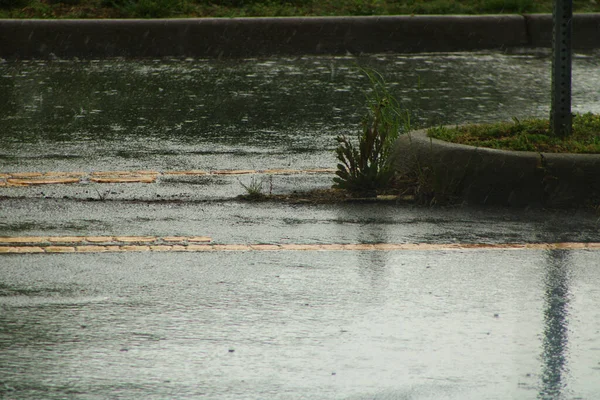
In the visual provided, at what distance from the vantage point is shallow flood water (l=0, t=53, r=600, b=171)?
374 inches

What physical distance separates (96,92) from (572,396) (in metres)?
9.10

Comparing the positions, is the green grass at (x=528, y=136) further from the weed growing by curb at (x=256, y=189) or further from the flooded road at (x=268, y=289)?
the weed growing by curb at (x=256, y=189)

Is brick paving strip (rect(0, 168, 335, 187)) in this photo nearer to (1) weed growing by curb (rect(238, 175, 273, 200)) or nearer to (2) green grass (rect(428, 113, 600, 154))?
(1) weed growing by curb (rect(238, 175, 273, 200))

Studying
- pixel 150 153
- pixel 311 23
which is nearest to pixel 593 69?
pixel 311 23

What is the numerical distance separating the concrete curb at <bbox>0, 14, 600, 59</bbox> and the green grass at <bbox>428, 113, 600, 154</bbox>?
23.8 ft

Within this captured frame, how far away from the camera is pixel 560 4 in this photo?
27.0 ft

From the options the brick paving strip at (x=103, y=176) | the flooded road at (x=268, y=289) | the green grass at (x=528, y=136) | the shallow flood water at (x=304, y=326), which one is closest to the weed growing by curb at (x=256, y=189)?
the flooded road at (x=268, y=289)

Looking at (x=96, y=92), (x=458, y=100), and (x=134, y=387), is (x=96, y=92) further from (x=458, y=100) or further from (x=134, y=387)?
(x=134, y=387)

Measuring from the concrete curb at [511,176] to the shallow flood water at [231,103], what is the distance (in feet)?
4.90

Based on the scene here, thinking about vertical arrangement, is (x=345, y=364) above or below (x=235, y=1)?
below

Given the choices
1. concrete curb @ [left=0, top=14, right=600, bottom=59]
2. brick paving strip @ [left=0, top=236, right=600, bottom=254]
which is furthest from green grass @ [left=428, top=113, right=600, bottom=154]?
concrete curb @ [left=0, top=14, right=600, bottom=59]

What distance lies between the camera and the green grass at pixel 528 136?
794 cm

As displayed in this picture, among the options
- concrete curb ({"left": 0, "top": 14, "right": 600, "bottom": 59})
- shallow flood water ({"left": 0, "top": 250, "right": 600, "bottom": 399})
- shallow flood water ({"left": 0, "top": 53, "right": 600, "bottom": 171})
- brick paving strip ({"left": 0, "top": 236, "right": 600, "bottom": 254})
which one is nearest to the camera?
shallow flood water ({"left": 0, "top": 250, "right": 600, "bottom": 399})

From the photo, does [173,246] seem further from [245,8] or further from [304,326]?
[245,8]
